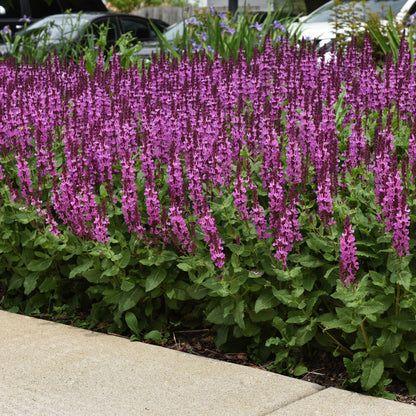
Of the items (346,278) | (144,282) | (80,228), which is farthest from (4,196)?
(346,278)

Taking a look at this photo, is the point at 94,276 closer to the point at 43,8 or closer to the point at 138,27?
the point at 138,27

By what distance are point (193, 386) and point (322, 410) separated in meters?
0.67

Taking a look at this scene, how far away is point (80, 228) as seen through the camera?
4.43 metres

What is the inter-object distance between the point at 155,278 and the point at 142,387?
868 mm

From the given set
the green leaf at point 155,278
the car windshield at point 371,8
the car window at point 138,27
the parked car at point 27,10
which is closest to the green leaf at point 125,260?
the green leaf at point 155,278

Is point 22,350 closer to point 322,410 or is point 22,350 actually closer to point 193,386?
point 193,386

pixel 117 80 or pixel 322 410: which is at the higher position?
pixel 117 80

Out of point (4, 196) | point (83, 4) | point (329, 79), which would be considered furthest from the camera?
point (83, 4)

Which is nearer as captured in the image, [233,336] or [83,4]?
[233,336]

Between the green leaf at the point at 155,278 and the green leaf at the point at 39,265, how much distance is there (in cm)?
85

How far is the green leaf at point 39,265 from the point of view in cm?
Result: 482

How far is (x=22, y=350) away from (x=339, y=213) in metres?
1.93

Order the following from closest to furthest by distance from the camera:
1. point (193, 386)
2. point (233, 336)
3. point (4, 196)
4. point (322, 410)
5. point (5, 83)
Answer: point (322, 410)
point (193, 386)
point (233, 336)
point (4, 196)
point (5, 83)

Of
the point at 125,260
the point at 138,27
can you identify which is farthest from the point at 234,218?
the point at 138,27
